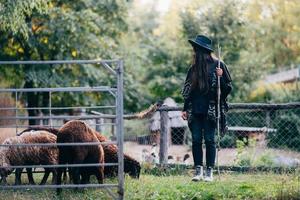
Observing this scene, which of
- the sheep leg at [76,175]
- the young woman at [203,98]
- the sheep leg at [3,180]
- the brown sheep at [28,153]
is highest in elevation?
the young woman at [203,98]

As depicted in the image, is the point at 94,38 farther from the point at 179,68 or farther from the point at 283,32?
the point at 283,32

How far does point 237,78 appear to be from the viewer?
1096 inches

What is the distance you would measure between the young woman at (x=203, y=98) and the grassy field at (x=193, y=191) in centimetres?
51

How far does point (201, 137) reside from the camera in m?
10.1

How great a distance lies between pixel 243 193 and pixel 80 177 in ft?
10.2

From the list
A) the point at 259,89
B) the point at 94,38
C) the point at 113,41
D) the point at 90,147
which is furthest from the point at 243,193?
the point at 259,89

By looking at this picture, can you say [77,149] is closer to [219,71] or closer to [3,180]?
[3,180]

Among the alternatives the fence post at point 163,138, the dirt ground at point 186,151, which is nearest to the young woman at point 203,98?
the fence post at point 163,138

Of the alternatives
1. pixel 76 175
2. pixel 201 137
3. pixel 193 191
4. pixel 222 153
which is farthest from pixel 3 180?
pixel 222 153

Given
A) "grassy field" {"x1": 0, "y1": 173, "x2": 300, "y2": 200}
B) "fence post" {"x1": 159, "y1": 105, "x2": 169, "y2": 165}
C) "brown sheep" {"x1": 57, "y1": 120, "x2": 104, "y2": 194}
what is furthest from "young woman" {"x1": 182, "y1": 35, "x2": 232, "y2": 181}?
"fence post" {"x1": 159, "y1": 105, "x2": 169, "y2": 165}

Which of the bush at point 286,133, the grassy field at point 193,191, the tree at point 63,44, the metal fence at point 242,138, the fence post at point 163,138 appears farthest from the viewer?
the tree at point 63,44

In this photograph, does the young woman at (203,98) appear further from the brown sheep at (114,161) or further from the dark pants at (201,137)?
the brown sheep at (114,161)

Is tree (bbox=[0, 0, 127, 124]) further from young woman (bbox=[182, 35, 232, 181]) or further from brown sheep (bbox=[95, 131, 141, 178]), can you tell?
young woman (bbox=[182, 35, 232, 181])

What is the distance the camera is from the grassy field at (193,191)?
8.66 m
